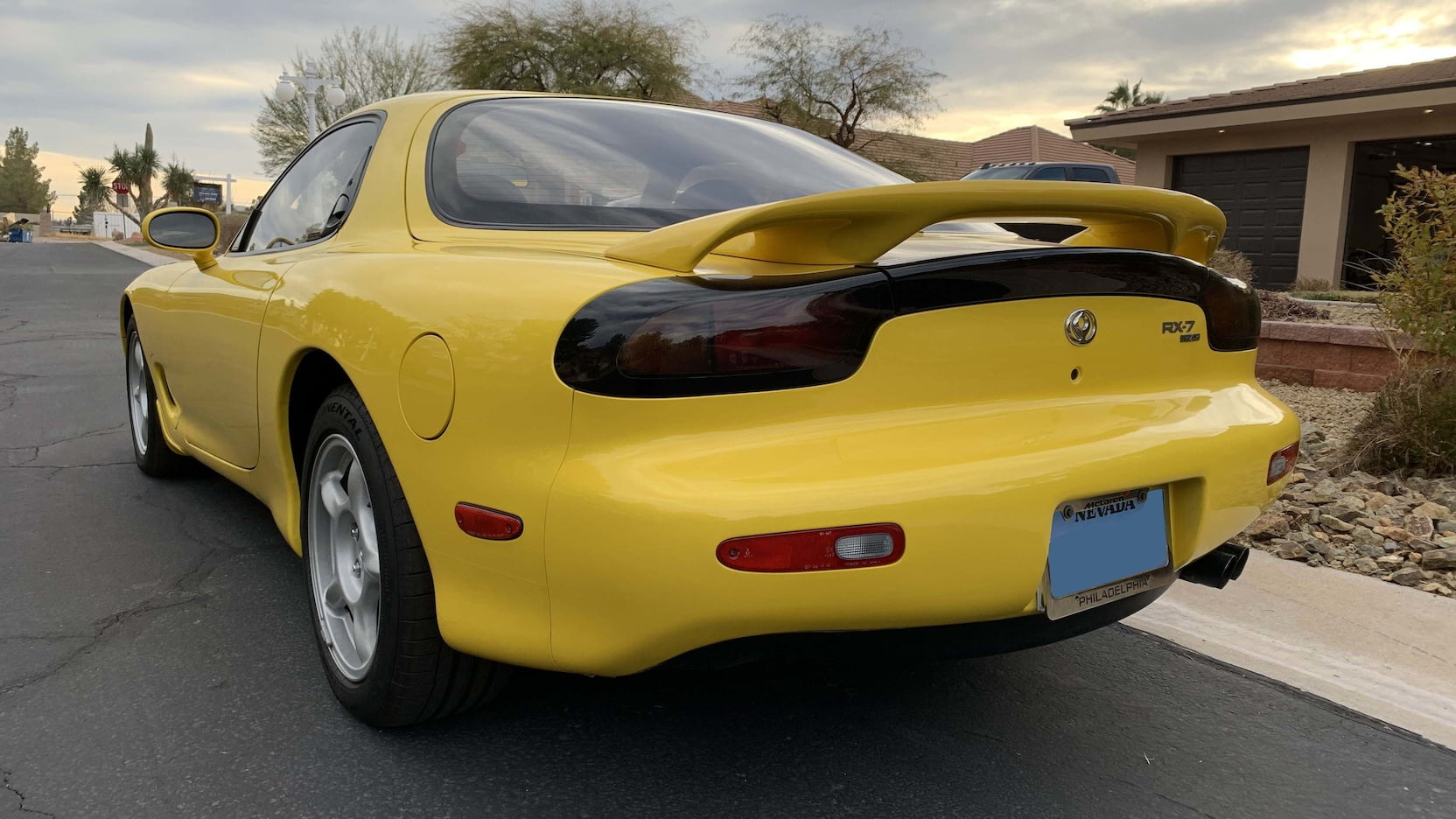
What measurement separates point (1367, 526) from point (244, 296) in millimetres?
4070

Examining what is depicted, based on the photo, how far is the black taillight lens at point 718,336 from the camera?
5.80 feet

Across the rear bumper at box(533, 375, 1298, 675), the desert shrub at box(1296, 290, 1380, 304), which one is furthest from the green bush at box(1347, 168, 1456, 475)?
the desert shrub at box(1296, 290, 1380, 304)

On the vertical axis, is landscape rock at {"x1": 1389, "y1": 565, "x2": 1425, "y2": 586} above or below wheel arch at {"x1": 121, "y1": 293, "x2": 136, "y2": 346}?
below

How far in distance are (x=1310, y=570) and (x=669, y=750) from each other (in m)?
2.58

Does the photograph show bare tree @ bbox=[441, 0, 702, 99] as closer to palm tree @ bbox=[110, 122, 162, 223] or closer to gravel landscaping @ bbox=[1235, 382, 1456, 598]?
gravel landscaping @ bbox=[1235, 382, 1456, 598]

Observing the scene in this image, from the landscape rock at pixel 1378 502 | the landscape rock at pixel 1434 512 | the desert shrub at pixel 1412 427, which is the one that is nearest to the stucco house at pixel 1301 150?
the desert shrub at pixel 1412 427

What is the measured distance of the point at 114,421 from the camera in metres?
5.86

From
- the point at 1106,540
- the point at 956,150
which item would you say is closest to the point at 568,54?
the point at 956,150

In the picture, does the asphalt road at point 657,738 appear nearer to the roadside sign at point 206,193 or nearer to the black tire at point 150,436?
the black tire at point 150,436

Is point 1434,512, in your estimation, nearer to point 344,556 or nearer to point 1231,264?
point 344,556

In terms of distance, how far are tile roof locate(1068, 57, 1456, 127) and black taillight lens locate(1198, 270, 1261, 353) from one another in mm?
13811

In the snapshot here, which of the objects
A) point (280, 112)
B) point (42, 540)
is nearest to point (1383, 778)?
point (42, 540)

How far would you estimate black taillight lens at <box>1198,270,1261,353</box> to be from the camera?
2338 mm

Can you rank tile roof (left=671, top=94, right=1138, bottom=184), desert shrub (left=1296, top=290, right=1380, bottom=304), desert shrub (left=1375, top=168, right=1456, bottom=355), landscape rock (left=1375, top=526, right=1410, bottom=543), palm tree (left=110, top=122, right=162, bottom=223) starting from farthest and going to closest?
palm tree (left=110, top=122, right=162, bottom=223) → tile roof (left=671, top=94, right=1138, bottom=184) → desert shrub (left=1296, top=290, right=1380, bottom=304) → desert shrub (left=1375, top=168, right=1456, bottom=355) → landscape rock (left=1375, top=526, right=1410, bottom=543)
